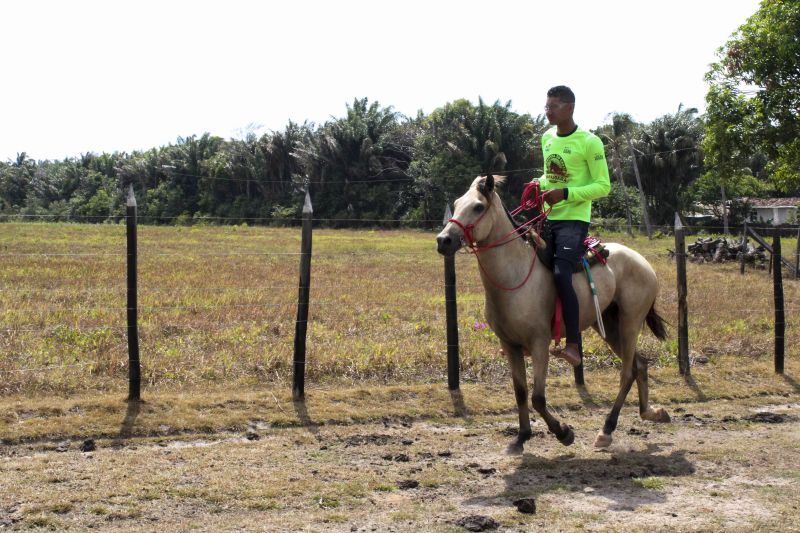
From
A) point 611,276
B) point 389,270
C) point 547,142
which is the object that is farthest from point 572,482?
point 389,270

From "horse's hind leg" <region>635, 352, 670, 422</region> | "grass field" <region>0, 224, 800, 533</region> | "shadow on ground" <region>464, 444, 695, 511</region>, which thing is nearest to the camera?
"grass field" <region>0, 224, 800, 533</region>

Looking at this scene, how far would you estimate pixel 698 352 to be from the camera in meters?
11.5

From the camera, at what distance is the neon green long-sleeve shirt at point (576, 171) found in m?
6.88

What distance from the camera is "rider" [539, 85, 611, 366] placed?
6.86 meters

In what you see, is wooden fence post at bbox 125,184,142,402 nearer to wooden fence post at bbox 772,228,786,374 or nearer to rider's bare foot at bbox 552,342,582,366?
rider's bare foot at bbox 552,342,582,366

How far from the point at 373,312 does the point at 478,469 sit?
26.4ft

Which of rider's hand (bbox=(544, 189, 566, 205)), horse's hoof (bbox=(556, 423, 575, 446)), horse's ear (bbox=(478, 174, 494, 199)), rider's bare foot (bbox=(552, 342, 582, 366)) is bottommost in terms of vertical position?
horse's hoof (bbox=(556, 423, 575, 446))

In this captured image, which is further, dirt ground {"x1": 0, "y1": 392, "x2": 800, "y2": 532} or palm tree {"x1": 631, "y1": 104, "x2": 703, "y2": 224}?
palm tree {"x1": 631, "y1": 104, "x2": 703, "y2": 224}

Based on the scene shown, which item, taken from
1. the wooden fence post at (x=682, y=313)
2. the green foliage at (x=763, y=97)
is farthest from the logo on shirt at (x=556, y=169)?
the green foliage at (x=763, y=97)

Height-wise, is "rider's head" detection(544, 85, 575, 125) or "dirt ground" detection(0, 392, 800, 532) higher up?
"rider's head" detection(544, 85, 575, 125)

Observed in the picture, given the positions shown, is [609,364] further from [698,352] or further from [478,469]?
[478,469]

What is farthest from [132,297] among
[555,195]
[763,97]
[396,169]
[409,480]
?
[396,169]

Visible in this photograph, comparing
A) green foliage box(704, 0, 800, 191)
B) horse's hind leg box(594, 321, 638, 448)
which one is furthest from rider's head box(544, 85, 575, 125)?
green foliage box(704, 0, 800, 191)

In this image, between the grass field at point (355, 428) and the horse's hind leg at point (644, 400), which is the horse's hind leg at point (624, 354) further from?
the grass field at point (355, 428)
